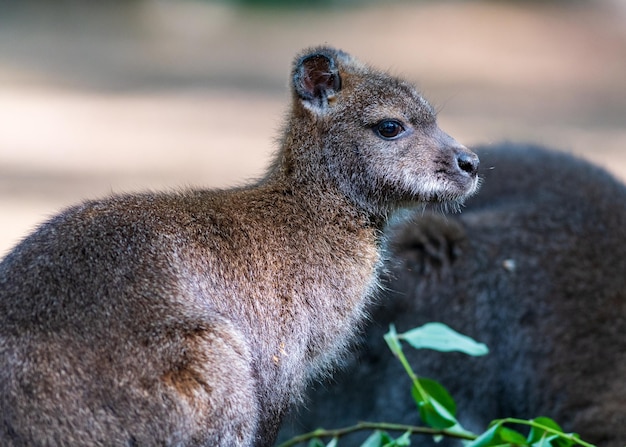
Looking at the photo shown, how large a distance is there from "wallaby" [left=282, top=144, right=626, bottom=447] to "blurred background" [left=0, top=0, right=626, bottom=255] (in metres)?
2.09

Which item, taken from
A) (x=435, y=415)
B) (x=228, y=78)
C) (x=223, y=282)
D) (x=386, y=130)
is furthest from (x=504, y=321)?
(x=228, y=78)

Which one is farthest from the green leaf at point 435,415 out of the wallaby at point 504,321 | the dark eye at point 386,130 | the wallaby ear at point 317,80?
the wallaby at point 504,321

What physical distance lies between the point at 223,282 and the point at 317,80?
0.93 metres

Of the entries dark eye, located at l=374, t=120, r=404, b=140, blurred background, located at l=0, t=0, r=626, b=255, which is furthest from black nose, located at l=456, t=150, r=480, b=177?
blurred background, located at l=0, t=0, r=626, b=255

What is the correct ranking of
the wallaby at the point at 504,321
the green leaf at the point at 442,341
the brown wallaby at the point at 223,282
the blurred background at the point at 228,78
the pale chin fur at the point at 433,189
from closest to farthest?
the brown wallaby at the point at 223,282
the pale chin fur at the point at 433,189
the green leaf at the point at 442,341
the wallaby at the point at 504,321
the blurred background at the point at 228,78

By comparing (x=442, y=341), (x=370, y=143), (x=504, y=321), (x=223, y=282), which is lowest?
(x=504, y=321)

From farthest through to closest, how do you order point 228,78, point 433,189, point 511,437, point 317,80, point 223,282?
point 228,78 → point 317,80 → point 433,189 → point 511,437 → point 223,282

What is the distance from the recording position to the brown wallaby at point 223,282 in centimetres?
296

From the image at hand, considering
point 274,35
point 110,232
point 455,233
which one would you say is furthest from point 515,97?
point 110,232

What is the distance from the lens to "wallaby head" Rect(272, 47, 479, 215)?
3.79 meters

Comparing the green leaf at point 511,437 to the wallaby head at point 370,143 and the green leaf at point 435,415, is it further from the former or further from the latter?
the wallaby head at point 370,143

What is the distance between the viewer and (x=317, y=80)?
12.9 ft

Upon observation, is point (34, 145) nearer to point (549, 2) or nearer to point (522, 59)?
→ point (522, 59)

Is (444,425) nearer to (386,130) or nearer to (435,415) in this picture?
(435,415)
